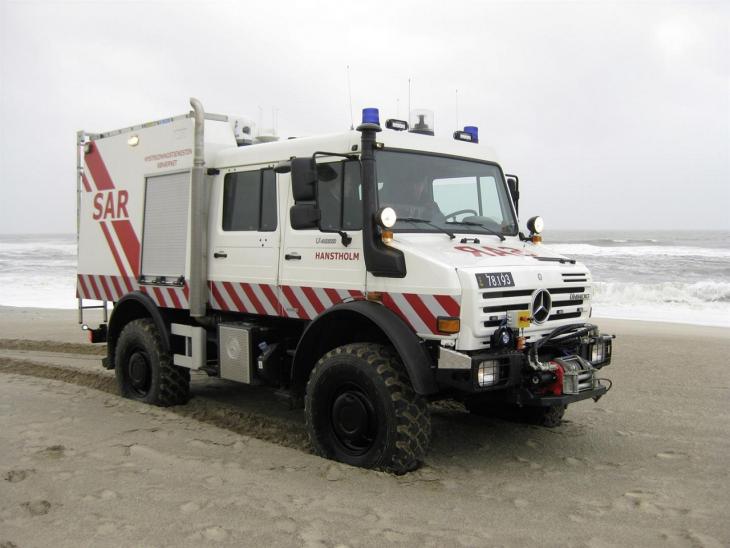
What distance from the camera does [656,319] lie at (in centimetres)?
1598

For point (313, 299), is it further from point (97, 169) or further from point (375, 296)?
point (97, 169)

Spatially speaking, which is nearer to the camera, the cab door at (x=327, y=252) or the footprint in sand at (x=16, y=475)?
the footprint in sand at (x=16, y=475)

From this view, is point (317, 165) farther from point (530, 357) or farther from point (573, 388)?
point (573, 388)

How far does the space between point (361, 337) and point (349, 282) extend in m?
0.50

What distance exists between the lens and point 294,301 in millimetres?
5754

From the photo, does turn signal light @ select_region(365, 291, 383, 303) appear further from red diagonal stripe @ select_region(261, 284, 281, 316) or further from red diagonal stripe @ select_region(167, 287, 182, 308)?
red diagonal stripe @ select_region(167, 287, 182, 308)

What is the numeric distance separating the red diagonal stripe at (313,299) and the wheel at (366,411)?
45 cm

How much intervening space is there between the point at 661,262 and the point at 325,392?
29162 millimetres

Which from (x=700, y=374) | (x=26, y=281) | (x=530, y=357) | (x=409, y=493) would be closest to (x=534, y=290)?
(x=530, y=357)

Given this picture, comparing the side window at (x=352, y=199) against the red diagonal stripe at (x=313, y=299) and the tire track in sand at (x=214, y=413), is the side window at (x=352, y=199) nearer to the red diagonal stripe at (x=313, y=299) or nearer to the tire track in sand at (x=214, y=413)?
the red diagonal stripe at (x=313, y=299)

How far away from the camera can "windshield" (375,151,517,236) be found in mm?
5258

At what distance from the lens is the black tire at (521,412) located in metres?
6.18

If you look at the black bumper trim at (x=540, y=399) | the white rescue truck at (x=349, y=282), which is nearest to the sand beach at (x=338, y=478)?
the white rescue truck at (x=349, y=282)

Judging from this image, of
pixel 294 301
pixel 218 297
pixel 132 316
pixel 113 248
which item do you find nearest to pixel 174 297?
pixel 218 297
